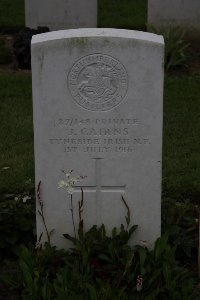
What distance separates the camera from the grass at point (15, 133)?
6099 mm

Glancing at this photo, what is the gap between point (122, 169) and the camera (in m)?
4.43

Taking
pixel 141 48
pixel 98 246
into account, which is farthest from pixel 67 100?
pixel 98 246

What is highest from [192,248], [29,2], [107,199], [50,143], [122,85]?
[29,2]

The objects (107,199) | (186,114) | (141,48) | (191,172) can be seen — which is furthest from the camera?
(186,114)

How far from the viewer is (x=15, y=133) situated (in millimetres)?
7164

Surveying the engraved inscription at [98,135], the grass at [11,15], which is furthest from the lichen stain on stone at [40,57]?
the grass at [11,15]

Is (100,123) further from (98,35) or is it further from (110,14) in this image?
(110,14)

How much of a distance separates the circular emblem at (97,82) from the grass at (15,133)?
68.6 inches

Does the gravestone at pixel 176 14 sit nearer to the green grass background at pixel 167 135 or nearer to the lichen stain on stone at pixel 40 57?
the green grass background at pixel 167 135

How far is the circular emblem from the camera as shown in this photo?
4258 mm

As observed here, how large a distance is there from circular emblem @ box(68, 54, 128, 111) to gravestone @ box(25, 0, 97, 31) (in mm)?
6548

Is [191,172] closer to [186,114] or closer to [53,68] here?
[186,114]

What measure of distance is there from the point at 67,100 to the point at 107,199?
0.68 m

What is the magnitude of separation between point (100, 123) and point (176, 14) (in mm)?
Result: 6255
